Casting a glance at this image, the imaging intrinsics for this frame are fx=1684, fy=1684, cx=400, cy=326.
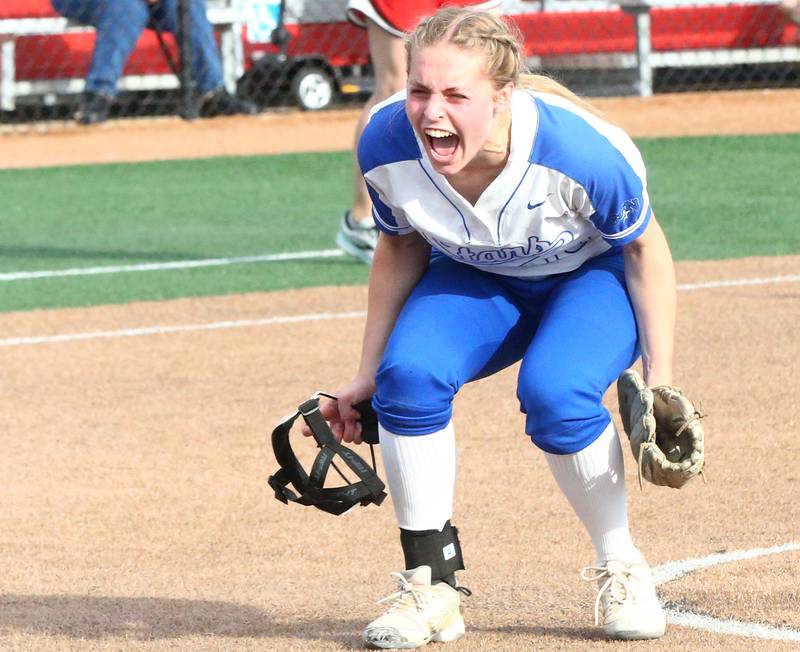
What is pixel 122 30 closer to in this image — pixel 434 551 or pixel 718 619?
pixel 434 551

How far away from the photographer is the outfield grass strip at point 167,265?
821 centimetres

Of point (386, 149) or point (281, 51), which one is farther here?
point (281, 51)

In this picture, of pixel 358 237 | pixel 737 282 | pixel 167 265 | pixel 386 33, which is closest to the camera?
pixel 386 33

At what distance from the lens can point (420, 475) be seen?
3350 millimetres

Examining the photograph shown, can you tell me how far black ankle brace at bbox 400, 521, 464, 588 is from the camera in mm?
3398

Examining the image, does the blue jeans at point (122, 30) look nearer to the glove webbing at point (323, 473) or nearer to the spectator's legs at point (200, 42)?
the spectator's legs at point (200, 42)

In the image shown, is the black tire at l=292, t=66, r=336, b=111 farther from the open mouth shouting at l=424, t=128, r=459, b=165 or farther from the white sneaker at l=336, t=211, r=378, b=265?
the open mouth shouting at l=424, t=128, r=459, b=165

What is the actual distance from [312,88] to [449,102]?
36.8 feet

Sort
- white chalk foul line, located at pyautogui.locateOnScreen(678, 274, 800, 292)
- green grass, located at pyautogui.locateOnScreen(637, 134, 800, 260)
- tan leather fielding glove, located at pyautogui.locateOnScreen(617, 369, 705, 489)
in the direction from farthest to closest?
green grass, located at pyautogui.locateOnScreen(637, 134, 800, 260) → white chalk foul line, located at pyautogui.locateOnScreen(678, 274, 800, 292) → tan leather fielding glove, located at pyautogui.locateOnScreen(617, 369, 705, 489)

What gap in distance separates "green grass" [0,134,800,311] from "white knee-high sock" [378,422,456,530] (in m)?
4.32

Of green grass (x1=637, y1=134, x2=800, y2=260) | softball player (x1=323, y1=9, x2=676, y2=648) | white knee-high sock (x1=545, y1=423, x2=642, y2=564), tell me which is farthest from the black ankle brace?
green grass (x1=637, y1=134, x2=800, y2=260)

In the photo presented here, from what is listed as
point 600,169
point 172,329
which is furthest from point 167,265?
point 600,169

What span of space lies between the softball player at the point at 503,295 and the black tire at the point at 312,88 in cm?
1074

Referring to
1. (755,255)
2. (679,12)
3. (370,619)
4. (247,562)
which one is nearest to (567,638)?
(370,619)
